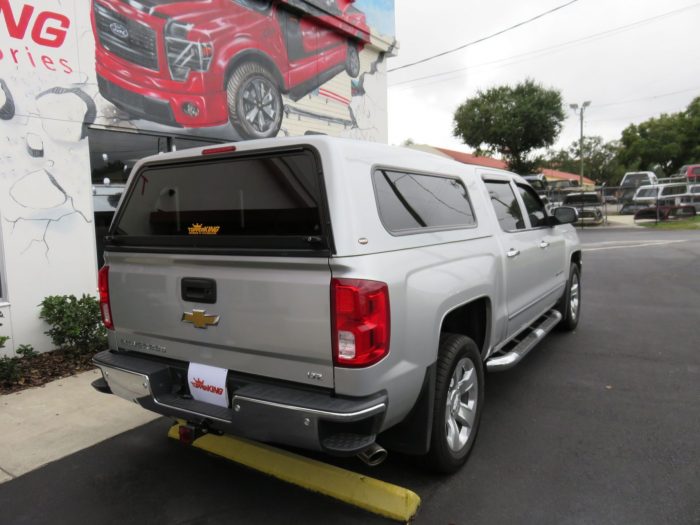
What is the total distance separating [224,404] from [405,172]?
169cm

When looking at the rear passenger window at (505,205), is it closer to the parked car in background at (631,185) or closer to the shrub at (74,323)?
the shrub at (74,323)

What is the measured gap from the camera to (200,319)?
283 centimetres

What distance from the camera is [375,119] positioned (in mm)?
11922

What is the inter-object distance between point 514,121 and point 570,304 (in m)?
29.1

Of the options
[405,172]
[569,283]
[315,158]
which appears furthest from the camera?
[569,283]

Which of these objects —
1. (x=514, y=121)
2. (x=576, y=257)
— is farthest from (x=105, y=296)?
(x=514, y=121)

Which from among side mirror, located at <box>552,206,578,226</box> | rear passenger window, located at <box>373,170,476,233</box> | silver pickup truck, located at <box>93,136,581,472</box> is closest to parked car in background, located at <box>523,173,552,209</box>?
side mirror, located at <box>552,206,578,226</box>

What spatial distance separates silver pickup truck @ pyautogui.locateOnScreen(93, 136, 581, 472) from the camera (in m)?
2.45

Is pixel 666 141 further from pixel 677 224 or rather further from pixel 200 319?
pixel 200 319

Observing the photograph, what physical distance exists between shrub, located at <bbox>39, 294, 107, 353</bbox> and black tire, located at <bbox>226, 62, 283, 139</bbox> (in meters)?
4.01

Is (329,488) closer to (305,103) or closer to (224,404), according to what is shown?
(224,404)

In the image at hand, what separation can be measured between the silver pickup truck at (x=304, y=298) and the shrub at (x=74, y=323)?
97.0 inches

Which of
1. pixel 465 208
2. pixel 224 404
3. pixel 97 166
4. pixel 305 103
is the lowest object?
pixel 224 404

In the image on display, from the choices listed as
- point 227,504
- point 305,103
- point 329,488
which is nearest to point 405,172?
point 329,488
